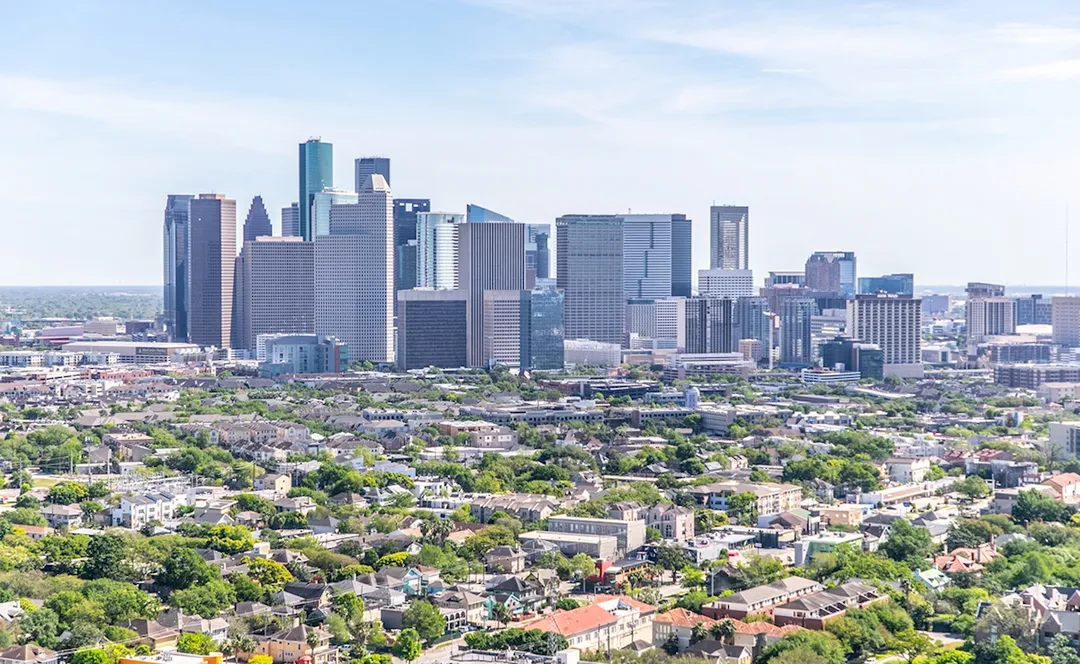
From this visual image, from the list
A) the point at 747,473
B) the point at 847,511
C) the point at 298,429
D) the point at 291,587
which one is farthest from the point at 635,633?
the point at 298,429

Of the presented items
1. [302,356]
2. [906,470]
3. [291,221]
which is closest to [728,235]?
[291,221]

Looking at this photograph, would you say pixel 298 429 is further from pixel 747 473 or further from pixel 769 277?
pixel 769 277

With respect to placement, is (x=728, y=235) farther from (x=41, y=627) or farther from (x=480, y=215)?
(x=41, y=627)

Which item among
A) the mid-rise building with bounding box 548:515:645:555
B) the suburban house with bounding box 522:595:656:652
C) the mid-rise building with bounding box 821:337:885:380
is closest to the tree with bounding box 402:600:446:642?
the suburban house with bounding box 522:595:656:652

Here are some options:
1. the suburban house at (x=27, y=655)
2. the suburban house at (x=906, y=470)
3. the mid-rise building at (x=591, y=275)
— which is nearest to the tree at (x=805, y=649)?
the suburban house at (x=27, y=655)

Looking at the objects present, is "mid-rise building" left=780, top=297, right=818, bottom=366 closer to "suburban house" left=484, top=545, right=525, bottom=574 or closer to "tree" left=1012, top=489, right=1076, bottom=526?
"tree" left=1012, top=489, right=1076, bottom=526

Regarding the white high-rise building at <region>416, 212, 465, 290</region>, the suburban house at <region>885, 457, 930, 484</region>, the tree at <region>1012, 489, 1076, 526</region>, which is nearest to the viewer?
the tree at <region>1012, 489, 1076, 526</region>
